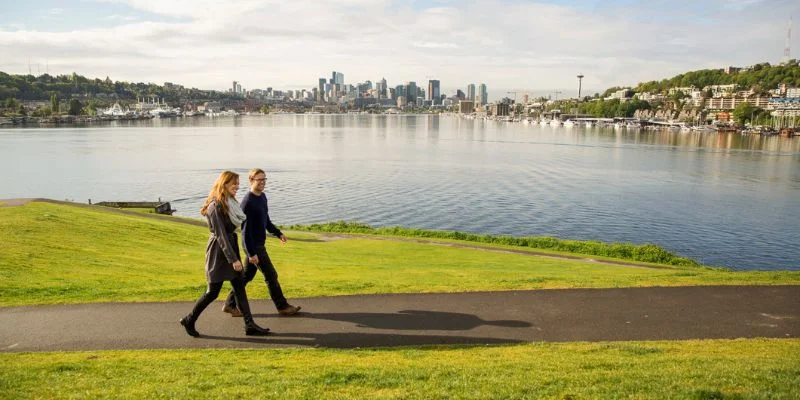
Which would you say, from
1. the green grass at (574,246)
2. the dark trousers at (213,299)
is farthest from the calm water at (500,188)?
the dark trousers at (213,299)

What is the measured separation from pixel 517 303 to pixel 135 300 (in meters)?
7.39

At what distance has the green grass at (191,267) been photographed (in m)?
12.1

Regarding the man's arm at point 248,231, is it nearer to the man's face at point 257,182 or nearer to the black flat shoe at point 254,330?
the man's face at point 257,182

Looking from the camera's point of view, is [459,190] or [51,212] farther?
[459,190]

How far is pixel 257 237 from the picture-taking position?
10.2 metres

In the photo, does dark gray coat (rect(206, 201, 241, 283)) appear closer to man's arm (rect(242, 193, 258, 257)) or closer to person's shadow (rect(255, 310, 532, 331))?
man's arm (rect(242, 193, 258, 257))

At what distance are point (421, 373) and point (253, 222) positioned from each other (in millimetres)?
4403

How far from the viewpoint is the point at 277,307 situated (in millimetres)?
10531

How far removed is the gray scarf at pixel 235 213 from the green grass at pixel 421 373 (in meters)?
2.02

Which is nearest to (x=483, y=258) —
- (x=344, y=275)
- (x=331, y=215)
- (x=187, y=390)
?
(x=344, y=275)

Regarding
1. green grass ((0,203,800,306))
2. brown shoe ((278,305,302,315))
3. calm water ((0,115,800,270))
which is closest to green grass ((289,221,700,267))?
calm water ((0,115,800,270))

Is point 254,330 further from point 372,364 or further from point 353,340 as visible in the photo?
point 372,364

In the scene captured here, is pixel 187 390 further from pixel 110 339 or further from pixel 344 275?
pixel 344 275

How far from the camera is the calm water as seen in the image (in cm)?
4347
